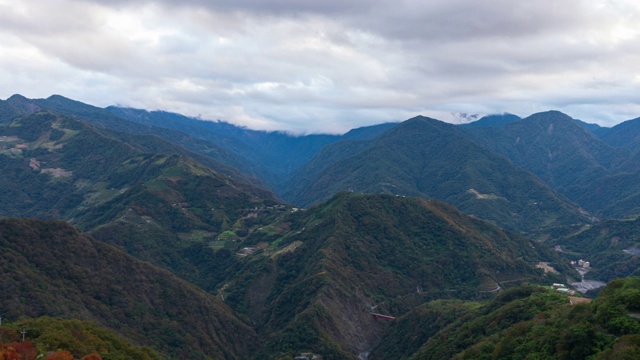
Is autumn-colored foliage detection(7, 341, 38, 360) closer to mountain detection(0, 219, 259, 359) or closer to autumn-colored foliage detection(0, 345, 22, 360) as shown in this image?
autumn-colored foliage detection(0, 345, 22, 360)

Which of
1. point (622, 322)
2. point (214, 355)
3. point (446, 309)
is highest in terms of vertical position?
point (622, 322)

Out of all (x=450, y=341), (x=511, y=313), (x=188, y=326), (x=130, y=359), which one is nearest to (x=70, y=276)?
(x=188, y=326)

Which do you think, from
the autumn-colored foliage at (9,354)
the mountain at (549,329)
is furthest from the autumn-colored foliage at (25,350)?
the mountain at (549,329)

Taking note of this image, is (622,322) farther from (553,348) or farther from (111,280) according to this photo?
(111,280)

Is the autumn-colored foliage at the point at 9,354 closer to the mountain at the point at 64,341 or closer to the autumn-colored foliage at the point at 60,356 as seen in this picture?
the mountain at the point at 64,341

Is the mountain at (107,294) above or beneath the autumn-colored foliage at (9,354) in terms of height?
beneath

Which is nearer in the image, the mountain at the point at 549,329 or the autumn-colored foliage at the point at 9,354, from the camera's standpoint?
the mountain at the point at 549,329
